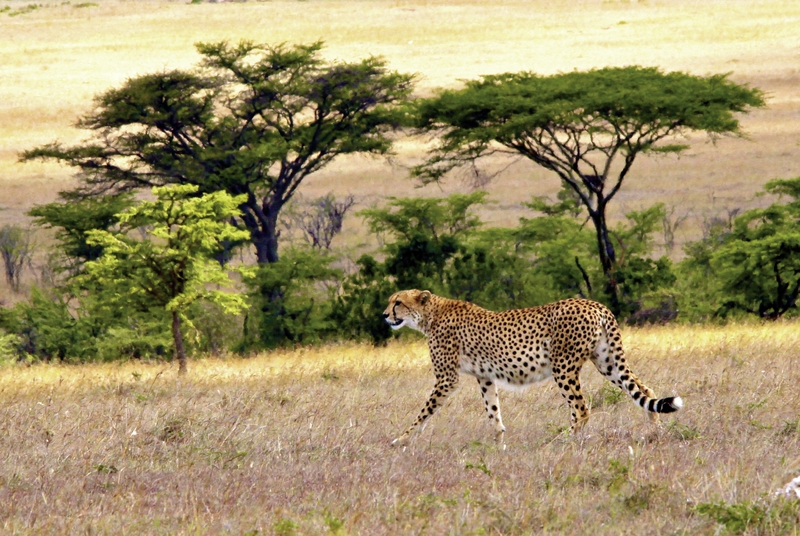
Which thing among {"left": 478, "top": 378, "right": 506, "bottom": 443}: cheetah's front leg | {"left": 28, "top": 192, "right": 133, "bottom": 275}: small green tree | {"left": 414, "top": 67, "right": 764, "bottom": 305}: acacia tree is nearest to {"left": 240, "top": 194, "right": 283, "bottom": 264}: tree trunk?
{"left": 28, "top": 192, "right": 133, "bottom": 275}: small green tree

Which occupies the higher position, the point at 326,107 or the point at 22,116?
the point at 326,107

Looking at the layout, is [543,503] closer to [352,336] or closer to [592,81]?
[352,336]

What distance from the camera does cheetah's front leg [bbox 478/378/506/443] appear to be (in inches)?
311

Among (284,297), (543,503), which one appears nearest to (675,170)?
(284,297)

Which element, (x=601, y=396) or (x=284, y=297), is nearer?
(x=601, y=396)

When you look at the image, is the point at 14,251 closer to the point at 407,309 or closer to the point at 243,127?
the point at 243,127

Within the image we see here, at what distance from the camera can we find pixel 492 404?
8102mm

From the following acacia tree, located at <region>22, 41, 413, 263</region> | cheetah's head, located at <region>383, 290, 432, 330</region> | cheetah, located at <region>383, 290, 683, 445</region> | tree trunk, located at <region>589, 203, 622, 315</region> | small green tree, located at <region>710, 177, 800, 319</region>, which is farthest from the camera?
acacia tree, located at <region>22, 41, 413, 263</region>

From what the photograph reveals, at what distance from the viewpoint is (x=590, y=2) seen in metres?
85.9

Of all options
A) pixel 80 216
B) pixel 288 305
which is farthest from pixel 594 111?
pixel 80 216

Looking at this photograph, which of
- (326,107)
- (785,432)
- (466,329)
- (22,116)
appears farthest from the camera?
(22,116)

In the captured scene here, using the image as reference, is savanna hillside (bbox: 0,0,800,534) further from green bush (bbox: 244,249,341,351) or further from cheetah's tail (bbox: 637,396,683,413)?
green bush (bbox: 244,249,341,351)

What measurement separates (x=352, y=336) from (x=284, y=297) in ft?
7.55

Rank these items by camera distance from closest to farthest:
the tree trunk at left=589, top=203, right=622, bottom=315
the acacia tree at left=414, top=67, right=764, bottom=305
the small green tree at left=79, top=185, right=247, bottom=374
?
the small green tree at left=79, top=185, right=247, bottom=374 < the tree trunk at left=589, top=203, right=622, bottom=315 < the acacia tree at left=414, top=67, right=764, bottom=305
